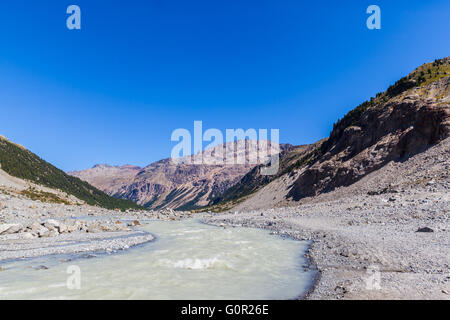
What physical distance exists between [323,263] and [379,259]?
9.72 ft

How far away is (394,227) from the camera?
68.9 feet

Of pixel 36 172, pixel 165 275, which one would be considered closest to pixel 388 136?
pixel 165 275

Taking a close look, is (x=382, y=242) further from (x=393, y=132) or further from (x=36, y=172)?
(x=36, y=172)

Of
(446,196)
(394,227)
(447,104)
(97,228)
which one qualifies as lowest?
(97,228)

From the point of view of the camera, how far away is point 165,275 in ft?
46.0

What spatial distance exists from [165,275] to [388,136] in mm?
59041

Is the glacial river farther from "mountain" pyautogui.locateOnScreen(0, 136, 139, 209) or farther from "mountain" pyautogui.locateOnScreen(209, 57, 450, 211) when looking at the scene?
"mountain" pyautogui.locateOnScreen(0, 136, 139, 209)

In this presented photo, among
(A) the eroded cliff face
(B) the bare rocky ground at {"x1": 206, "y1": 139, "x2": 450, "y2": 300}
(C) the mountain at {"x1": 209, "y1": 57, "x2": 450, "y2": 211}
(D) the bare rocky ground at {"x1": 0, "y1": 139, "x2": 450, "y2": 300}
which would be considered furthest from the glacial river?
(C) the mountain at {"x1": 209, "y1": 57, "x2": 450, "y2": 211}

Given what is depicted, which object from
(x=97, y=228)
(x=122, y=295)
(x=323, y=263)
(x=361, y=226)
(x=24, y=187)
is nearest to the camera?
(x=122, y=295)

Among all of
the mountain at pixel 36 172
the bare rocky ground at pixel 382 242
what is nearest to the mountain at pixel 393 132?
the bare rocky ground at pixel 382 242

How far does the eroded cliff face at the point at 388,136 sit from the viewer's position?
154ft
